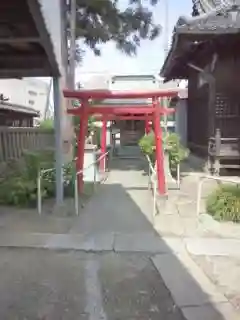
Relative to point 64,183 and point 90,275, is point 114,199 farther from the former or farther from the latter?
point 90,275

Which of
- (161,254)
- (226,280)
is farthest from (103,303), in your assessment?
(161,254)

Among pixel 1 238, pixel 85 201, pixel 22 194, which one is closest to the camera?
pixel 1 238

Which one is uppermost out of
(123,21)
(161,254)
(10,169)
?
(123,21)

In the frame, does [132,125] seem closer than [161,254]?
No

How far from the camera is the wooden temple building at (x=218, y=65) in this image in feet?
35.7

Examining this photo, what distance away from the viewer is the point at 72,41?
1641 centimetres

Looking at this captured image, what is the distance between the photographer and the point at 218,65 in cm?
1333

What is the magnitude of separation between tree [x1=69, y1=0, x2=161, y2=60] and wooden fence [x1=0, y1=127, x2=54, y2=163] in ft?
27.2

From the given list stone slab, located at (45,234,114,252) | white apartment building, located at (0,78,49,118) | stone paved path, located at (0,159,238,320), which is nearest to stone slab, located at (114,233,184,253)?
stone paved path, located at (0,159,238,320)

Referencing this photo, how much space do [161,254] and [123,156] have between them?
17.3 meters

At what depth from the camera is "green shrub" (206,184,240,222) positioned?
781 centimetres

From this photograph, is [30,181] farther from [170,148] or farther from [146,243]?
[170,148]

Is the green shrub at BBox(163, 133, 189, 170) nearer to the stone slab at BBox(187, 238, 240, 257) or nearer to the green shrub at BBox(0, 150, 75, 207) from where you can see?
the green shrub at BBox(0, 150, 75, 207)

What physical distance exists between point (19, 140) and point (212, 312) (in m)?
8.51
